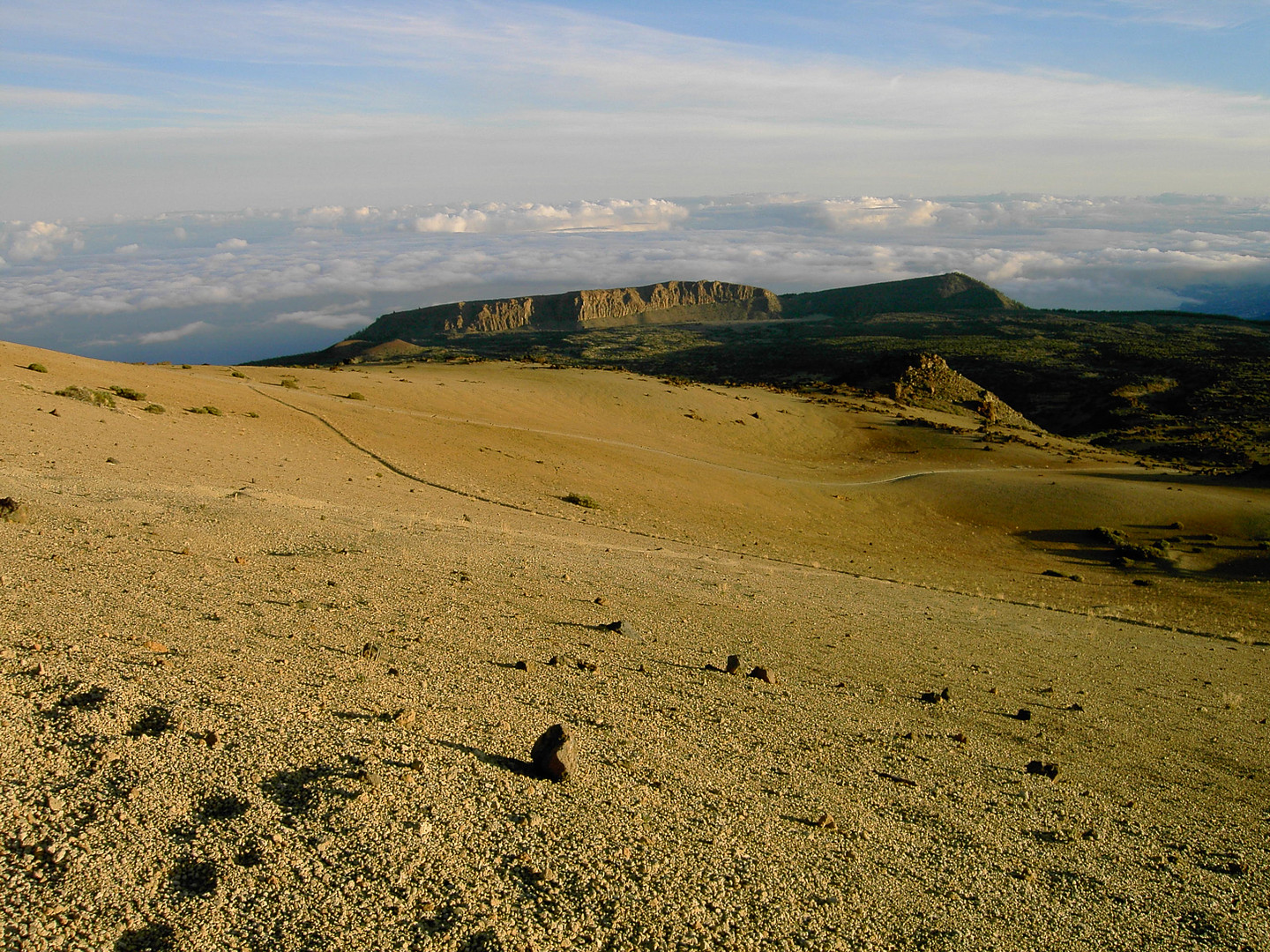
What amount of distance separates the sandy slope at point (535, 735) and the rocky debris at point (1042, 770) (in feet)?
0.34

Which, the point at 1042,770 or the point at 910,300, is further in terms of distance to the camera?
the point at 910,300

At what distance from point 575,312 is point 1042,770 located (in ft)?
469

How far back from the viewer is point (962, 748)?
649 cm

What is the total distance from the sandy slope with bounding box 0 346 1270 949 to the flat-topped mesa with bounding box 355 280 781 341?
128m

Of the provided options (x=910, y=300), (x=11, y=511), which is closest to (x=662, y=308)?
(x=910, y=300)

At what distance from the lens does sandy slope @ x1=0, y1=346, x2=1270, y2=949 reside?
12.0 ft

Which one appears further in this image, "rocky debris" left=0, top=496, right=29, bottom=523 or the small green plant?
the small green plant

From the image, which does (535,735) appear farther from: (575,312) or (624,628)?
(575,312)

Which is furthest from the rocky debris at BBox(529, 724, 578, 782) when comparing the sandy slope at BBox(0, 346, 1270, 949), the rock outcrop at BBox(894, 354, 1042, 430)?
the rock outcrop at BBox(894, 354, 1042, 430)

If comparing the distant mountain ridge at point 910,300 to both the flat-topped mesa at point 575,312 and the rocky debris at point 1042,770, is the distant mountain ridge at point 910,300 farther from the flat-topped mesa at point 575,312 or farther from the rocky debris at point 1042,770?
the rocky debris at point 1042,770

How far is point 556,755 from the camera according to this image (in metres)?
4.73

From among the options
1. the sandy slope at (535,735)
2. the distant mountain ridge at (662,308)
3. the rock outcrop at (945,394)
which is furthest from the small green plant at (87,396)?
the distant mountain ridge at (662,308)

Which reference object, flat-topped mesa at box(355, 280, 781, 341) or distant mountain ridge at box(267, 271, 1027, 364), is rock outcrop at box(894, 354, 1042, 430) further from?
flat-topped mesa at box(355, 280, 781, 341)

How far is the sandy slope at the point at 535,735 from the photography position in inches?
143
